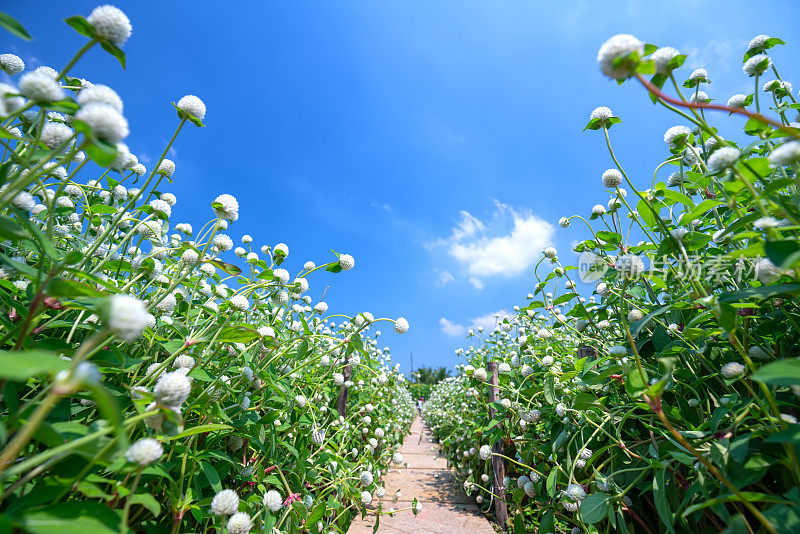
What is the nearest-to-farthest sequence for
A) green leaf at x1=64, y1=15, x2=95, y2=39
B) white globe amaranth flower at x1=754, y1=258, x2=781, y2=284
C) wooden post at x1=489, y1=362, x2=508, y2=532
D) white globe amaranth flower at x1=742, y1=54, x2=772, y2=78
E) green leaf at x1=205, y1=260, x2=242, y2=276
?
green leaf at x1=64, y1=15, x2=95, y2=39, white globe amaranth flower at x1=754, y1=258, x2=781, y2=284, green leaf at x1=205, y1=260, x2=242, y2=276, white globe amaranth flower at x1=742, y1=54, x2=772, y2=78, wooden post at x1=489, y1=362, x2=508, y2=532

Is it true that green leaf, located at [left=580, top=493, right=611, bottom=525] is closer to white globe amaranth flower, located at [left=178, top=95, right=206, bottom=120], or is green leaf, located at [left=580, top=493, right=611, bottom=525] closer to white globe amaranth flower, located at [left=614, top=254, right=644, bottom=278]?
white globe amaranth flower, located at [left=614, top=254, right=644, bottom=278]

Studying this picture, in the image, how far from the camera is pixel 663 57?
40.1 inches

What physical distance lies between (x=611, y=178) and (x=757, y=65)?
0.79m

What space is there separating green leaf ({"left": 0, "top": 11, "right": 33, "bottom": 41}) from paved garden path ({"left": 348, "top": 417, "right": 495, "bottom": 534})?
337 cm

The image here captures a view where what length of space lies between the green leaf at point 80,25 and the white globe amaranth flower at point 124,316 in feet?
2.27

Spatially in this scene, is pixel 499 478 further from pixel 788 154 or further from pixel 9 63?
pixel 9 63

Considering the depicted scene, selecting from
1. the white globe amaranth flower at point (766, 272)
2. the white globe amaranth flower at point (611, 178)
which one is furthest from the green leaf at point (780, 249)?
the white globe amaranth flower at point (611, 178)

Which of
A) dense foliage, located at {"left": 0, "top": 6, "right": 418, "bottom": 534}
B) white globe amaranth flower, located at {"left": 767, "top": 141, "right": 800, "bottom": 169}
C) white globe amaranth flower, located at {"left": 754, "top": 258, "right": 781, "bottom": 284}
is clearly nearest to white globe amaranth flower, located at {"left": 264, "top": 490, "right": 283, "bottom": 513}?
dense foliage, located at {"left": 0, "top": 6, "right": 418, "bottom": 534}

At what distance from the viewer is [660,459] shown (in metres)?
1.29

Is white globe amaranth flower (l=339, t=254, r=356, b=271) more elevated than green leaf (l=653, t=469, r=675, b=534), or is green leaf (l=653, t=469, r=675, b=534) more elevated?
white globe amaranth flower (l=339, t=254, r=356, b=271)

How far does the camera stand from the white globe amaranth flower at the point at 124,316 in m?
0.62

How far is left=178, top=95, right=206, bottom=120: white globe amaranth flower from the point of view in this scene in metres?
1.18

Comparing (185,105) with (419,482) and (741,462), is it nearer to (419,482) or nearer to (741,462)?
(741,462)

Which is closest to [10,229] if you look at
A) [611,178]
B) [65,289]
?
[65,289]
